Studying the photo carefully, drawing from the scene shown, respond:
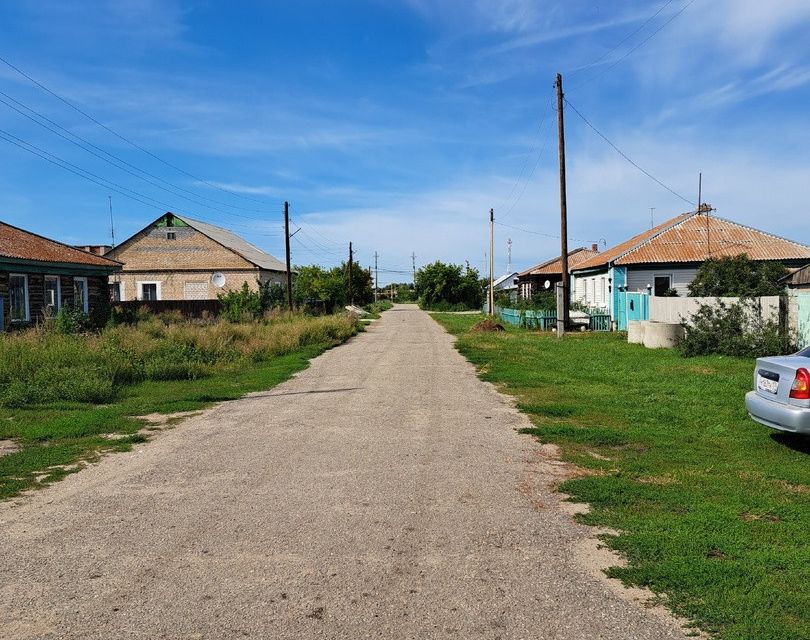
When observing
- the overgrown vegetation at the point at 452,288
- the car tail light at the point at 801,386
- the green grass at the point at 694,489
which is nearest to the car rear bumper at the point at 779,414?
the car tail light at the point at 801,386

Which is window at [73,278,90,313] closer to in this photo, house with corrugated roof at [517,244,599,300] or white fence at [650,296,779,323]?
white fence at [650,296,779,323]

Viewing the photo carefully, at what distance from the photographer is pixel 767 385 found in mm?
7789

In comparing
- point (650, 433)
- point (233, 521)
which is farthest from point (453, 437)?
point (233, 521)

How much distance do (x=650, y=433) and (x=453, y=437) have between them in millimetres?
2491

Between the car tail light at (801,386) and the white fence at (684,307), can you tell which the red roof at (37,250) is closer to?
the white fence at (684,307)

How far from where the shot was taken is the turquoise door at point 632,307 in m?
26.8

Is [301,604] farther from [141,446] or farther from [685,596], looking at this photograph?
[141,446]

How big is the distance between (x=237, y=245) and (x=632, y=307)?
34843 mm

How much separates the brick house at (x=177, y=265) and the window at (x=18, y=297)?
24398 millimetres

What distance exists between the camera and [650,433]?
8.69 m

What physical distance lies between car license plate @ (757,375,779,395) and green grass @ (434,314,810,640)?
67 cm

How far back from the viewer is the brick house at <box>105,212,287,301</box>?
49281 mm

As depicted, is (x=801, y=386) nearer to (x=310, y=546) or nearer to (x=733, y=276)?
(x=310, y=546)

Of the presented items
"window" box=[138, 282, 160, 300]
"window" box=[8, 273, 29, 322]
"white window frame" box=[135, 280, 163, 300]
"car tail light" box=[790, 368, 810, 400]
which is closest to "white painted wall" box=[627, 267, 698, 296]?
"window" box=[8, 273, 29, 322]
